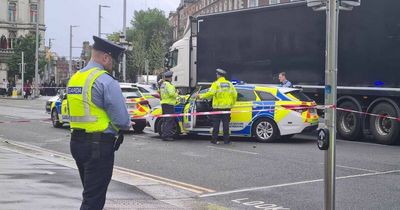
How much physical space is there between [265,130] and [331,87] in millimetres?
8889

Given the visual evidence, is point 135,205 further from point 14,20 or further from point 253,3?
point 14,20

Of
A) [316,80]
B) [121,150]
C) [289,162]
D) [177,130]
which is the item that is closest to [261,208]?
[289,162]

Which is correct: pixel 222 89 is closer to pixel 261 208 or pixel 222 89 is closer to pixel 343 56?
pixel 343 56

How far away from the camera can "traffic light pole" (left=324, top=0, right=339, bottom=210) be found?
16.4 ft

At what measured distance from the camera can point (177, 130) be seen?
14.7 m

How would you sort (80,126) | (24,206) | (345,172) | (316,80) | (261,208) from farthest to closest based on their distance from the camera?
(316,80) < (345,172) < (261,208) < (24,206) < (80,126)

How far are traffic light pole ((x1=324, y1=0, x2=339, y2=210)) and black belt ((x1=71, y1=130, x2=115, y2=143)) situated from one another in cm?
205

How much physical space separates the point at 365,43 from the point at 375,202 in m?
7.75

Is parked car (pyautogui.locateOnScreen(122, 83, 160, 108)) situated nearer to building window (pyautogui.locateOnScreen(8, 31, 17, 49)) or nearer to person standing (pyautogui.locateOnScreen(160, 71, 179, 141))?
person standing (pyautogui.locateOnScreen(160, 71, 179, 141))

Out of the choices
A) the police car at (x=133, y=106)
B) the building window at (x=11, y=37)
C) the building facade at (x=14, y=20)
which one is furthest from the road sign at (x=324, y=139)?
the building window at (x=11, y=37)

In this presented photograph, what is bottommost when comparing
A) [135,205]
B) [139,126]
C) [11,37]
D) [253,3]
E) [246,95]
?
[135,205]

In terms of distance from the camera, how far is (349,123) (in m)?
15.0

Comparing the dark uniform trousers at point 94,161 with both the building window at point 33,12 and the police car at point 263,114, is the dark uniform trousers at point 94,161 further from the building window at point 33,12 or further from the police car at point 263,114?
the building window at point 33,12

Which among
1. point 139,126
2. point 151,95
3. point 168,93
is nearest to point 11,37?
point 151,95
